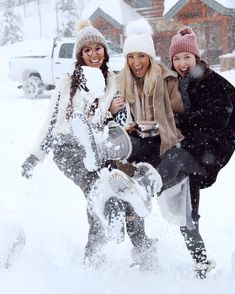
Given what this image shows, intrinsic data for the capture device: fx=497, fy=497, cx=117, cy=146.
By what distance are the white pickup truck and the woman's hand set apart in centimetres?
1294

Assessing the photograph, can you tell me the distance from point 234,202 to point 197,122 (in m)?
2.67

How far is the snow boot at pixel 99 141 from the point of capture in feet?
10.6

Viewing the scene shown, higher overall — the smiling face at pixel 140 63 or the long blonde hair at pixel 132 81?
the smiling face at pixel 140 63

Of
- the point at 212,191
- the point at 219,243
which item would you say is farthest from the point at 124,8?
the point at 219,243

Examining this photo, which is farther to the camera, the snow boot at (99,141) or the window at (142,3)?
the window at (142,3)

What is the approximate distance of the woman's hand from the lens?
12.3 feet

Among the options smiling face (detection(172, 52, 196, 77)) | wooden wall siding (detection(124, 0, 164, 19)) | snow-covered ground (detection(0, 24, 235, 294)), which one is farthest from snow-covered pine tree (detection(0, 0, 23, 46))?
smiling face (detection(172, 52, 196, 77))

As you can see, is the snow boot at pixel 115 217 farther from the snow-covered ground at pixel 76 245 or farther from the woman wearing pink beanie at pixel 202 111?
the woman wearing pink beanie at pixel 202 111

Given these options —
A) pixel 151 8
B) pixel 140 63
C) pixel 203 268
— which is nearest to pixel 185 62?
pixel 140 63

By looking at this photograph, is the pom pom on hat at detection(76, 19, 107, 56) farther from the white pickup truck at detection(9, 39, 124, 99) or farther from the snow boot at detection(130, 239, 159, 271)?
the white pickup truck at detection(9, 39, 124, 99)

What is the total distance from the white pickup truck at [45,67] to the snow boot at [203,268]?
13.2 m

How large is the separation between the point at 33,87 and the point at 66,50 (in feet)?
5.65

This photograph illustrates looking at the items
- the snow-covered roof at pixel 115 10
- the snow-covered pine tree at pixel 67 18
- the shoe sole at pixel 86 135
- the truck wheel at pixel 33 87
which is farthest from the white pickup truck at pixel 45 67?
the snow-covered pine tree at pixel 67 18

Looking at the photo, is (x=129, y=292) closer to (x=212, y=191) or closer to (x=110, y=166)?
(x=110, y=166)
